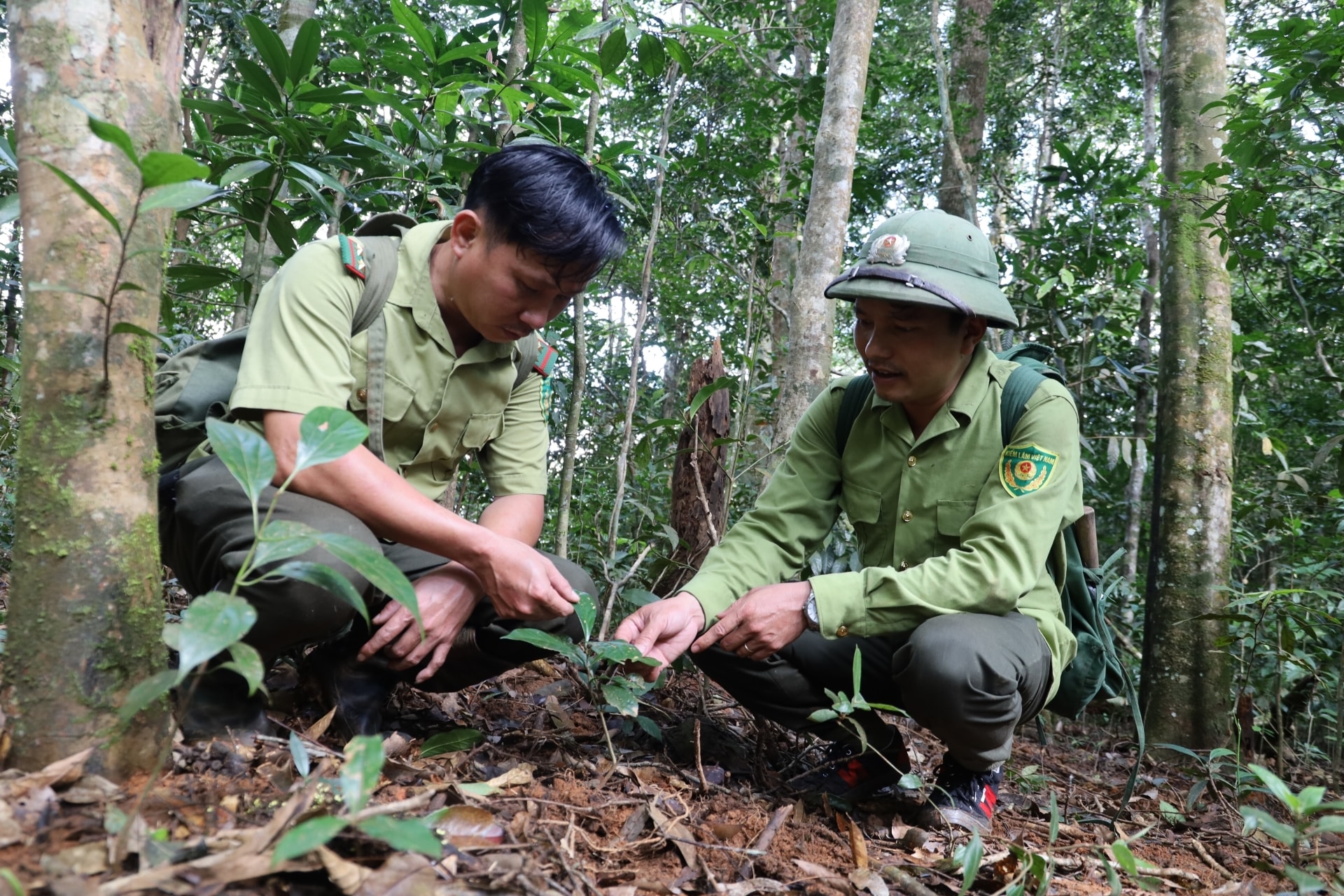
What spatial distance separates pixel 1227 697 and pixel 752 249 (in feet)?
11.4

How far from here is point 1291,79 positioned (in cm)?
325

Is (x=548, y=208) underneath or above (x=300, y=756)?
above

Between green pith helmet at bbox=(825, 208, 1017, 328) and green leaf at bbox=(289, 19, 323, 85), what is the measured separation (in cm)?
180

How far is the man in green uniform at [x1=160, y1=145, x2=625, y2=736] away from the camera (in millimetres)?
2084

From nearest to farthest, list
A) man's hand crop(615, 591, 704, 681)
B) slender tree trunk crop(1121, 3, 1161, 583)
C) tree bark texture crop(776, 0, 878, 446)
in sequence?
man's hand crop(615, 591, 704, 681)
tree bark texture crop(776, 0, 878, 446)
slender tree trunk crop(1121, 3, 1161, 583)

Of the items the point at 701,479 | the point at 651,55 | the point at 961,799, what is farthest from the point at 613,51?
the point at 961,799

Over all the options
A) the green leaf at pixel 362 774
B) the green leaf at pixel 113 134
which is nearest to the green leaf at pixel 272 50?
the green leaf at pixel 113 134

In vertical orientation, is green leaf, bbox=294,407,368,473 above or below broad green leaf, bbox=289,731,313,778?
above

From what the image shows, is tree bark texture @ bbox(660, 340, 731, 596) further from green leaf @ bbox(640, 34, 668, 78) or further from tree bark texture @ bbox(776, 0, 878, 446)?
green leaf @ bbox(640, 34, 668, 78)

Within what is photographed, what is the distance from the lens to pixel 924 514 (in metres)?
2.67

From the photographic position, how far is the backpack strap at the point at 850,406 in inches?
112

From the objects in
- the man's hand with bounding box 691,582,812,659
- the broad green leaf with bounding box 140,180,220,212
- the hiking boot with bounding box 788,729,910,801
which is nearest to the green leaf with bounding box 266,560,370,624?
the broad green leaf with bounding box 140,180,220,212

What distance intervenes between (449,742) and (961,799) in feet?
4.45

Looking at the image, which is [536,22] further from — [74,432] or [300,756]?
[300,756]
